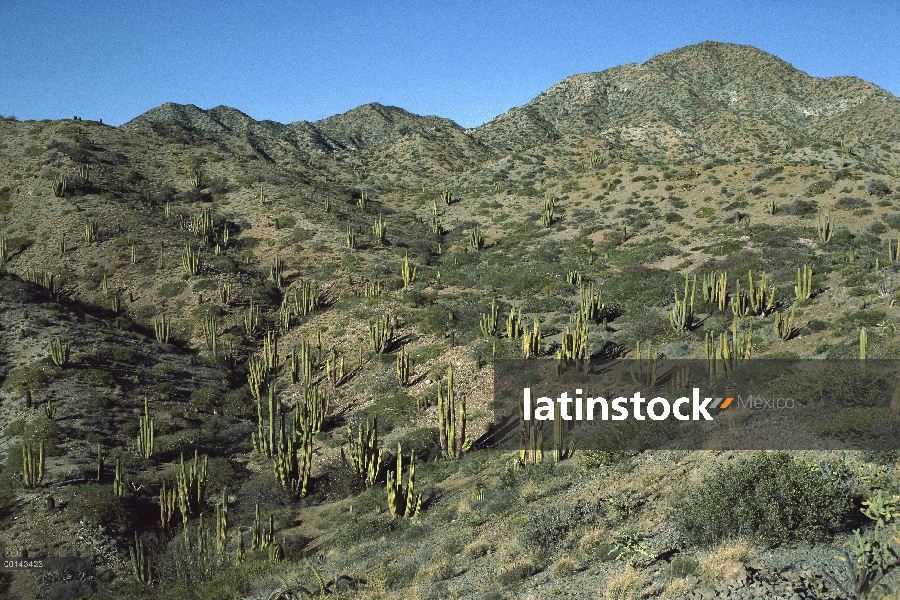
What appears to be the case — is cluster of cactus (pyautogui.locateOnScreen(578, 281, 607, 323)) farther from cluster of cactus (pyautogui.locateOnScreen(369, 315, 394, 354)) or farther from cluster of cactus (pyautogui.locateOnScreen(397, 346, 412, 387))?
cluster of cactus (pyautogui.locateOnScreen(369, 315, 394, 354))

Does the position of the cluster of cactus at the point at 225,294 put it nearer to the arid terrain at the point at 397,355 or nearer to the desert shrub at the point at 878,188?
the arid terrain at the point at 397,355

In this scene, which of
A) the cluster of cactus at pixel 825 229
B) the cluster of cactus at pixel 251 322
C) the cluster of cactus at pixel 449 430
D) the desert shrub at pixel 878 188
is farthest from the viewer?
the desert shrub at pixel 878 188

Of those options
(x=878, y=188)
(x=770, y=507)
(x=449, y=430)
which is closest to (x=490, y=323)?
(x=449, y=430)

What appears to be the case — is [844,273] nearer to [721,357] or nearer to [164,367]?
[721,357]

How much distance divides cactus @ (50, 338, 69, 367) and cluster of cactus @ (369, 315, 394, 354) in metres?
9.93

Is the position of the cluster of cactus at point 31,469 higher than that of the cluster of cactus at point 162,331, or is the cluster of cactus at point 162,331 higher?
the cluster of cactus at point 162,331

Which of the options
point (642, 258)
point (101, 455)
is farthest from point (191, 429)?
point (642, 258)

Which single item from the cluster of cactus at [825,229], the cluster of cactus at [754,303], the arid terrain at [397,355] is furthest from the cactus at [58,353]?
the cluster of cactus at [825,229]

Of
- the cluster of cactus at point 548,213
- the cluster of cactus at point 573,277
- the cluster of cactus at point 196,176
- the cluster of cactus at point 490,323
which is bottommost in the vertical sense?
the cluster of cactus at point 490,323

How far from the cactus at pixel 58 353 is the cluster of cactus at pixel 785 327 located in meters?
21.9

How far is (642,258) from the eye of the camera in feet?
98.2

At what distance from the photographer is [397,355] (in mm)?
21516

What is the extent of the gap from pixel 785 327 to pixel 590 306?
653 cm

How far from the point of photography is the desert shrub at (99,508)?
12195mm
